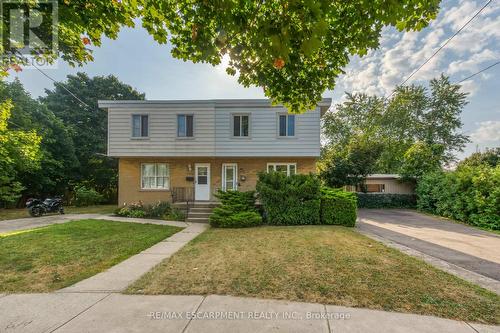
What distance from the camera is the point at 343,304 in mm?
3002

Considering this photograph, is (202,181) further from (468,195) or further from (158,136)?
(468,195)

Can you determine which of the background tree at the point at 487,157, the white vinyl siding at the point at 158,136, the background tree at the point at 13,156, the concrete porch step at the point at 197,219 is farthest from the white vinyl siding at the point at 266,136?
the background tree at the point at 487,157

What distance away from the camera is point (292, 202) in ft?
30.0

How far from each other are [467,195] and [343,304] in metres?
12.1

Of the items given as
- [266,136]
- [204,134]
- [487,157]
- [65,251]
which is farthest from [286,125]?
[487,157]

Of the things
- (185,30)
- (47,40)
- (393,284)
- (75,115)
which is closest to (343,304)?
(393,284)

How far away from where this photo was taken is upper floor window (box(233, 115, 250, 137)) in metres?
12.4

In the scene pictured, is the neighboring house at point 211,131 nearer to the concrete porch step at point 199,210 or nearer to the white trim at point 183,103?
the white trim at point 183,103

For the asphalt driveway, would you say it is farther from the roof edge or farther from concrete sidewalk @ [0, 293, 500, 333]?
the roof edge

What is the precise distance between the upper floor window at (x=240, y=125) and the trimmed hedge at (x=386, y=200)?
1026 centimetres

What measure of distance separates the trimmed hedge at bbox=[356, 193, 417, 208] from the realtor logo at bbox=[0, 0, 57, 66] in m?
17.8

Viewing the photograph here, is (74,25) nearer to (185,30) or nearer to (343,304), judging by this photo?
(185,30)

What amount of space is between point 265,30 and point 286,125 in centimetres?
958

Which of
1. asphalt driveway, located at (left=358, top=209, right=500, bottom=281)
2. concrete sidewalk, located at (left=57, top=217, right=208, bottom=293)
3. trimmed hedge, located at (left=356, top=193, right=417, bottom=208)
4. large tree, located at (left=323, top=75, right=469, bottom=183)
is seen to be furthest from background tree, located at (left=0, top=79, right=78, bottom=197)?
large tree, located at (left=323, top=75, right=469, bottom=183)
